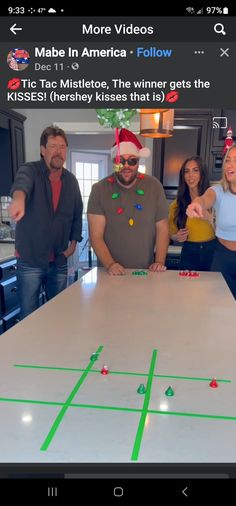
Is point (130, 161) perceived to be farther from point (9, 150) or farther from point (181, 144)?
point (9, 150)

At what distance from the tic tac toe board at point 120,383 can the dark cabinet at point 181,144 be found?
207cm

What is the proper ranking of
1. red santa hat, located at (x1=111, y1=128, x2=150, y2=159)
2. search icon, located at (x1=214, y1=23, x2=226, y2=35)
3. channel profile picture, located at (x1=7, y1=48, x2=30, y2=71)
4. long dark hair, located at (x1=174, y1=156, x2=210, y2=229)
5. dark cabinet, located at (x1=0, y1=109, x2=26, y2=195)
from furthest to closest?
1. dark cabinet, located at (x1=0, y1=109, x2=26, y2=195)
2. long dark hair, located at (x1=174, y1=156, x2=210, y2=229)
3. red santa hat, located at (x1=111, y1=128, x2=150, y2=159)
4. channel profile picture, located at (x1=7, y1=48, x2=30, y2=71)
5. search icon, located at (x1=214, y1=23, x2=226, y2=35)

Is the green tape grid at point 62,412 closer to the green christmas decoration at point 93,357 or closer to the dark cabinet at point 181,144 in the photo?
the green christmas decoration at point 93,357

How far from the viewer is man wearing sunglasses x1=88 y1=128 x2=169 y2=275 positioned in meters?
1.87

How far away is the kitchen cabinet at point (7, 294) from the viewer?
8.39 ft

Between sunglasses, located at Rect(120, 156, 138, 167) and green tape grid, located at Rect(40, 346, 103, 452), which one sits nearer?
green tape grid, located at Rect(40, 346, 103, 452)

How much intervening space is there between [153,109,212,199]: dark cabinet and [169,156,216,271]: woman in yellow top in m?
0.91

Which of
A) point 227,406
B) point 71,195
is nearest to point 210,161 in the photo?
point 71,195

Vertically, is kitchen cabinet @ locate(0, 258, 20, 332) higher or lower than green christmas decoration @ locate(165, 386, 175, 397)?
lower

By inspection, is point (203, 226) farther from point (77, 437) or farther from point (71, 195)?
point (77, 437)

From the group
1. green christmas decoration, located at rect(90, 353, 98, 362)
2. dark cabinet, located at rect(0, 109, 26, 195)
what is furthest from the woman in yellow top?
dark cabinet, located at rect(0, 109, 26, 195)

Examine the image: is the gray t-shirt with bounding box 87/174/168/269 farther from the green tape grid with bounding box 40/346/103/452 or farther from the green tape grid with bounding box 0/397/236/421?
the green tape grid with bounding box 0/397/236/421

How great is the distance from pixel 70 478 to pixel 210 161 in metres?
2.93
